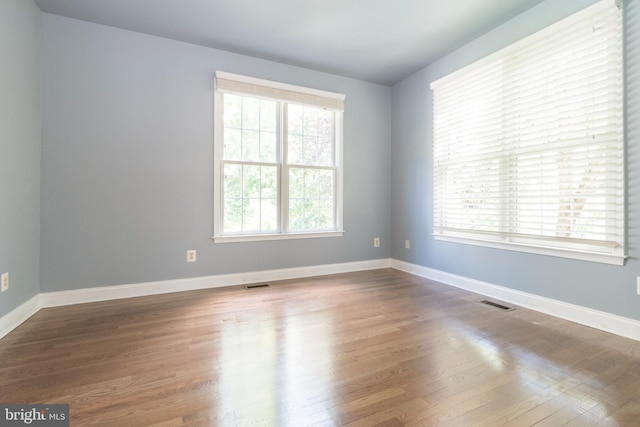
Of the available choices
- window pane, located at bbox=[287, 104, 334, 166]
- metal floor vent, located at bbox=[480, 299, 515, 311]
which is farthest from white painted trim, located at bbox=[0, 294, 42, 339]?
metal floor vent, located at bbox=[480, 299, 515, 311]

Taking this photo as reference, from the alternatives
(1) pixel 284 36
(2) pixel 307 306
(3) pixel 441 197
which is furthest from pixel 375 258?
(1) pixel 284 36

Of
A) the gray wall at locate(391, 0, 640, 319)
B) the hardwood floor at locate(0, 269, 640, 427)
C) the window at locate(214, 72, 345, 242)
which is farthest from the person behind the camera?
the window at locate(214, 72, 345, 242)

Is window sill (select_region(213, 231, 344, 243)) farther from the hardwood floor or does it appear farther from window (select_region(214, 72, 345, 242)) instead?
the hardwood floor

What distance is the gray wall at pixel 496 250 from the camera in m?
2.03

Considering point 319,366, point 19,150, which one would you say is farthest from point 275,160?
point 319,366

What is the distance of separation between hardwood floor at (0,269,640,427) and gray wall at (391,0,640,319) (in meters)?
0.33

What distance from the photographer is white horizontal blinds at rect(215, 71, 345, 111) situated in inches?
127

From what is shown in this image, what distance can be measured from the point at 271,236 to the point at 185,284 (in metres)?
1.10

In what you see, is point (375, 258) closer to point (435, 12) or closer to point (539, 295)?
point (539, 295)

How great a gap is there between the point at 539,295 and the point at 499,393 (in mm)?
1561

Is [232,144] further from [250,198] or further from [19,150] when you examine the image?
[19,150]

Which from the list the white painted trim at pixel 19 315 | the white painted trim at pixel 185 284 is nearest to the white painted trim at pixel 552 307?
the white painted trim at pixel 185 284

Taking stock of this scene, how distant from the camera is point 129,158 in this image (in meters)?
2.91

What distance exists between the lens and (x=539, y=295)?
255 cm
